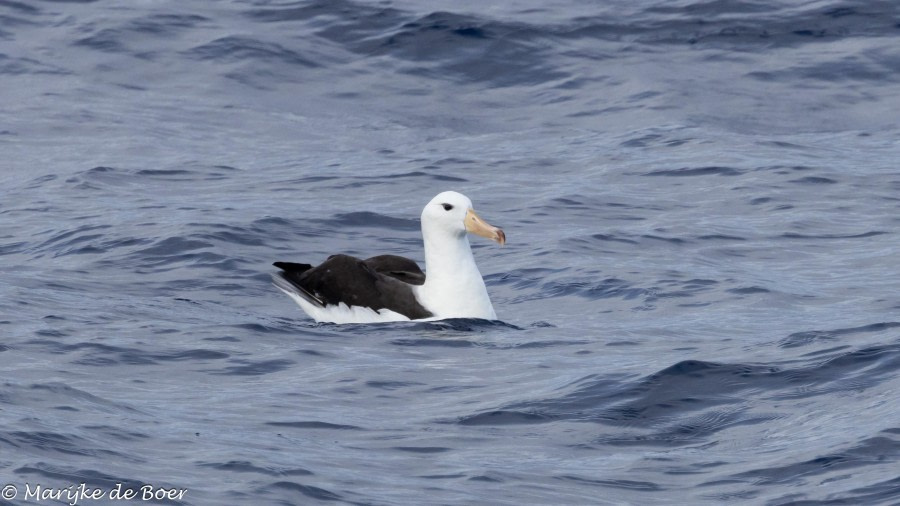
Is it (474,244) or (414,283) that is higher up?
(414,283)

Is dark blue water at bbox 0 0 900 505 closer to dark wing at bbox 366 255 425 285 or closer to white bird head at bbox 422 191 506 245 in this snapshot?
dark wing at bbox 366 255 425 285

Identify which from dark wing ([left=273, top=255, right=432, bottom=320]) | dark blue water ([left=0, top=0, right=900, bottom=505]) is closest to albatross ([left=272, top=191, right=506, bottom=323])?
dark wing ([left=273, top=255, right=432, bottom=320])

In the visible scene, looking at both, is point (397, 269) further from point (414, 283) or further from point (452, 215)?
point (452, 215)

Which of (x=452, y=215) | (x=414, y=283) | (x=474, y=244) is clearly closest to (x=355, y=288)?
(x=414, y=283)

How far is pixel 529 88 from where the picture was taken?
21.5 meters

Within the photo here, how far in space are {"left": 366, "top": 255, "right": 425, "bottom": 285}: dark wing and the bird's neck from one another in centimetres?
20

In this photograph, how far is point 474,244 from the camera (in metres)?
16.5

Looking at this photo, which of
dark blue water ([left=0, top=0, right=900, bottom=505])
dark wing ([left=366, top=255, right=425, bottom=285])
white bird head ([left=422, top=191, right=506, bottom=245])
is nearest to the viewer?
dark blue water ([left=0, top=0, right=900, bottom=505])

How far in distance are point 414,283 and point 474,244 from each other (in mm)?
3330

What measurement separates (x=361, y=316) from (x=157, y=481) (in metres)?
4.91

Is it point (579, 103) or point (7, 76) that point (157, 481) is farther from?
point (7, 76)

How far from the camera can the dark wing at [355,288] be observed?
12.7 metres

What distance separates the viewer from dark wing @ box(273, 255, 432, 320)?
12.7 metres

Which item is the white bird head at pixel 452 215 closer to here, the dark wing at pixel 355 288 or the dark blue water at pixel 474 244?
the dark wing at pixel 355 288
